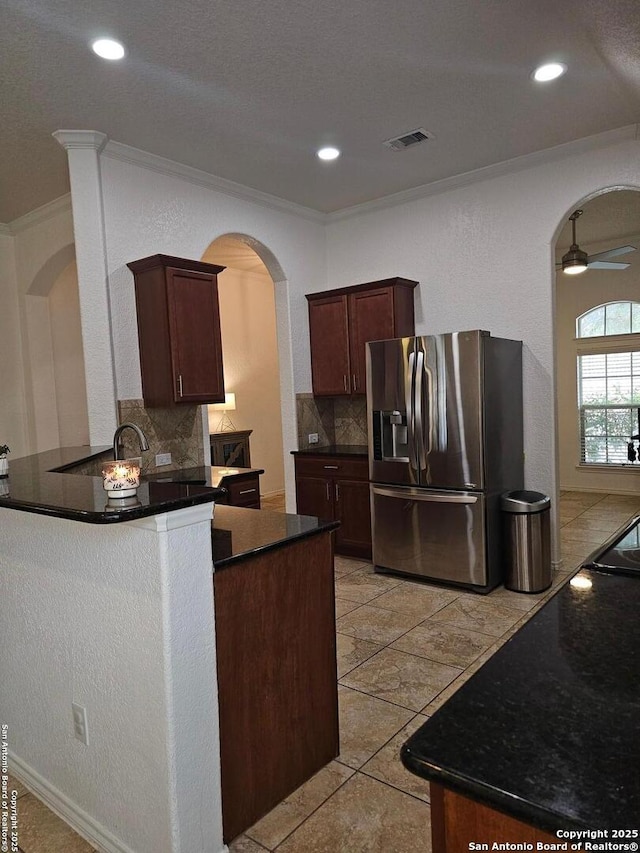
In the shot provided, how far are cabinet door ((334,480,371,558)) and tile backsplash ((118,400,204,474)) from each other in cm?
127

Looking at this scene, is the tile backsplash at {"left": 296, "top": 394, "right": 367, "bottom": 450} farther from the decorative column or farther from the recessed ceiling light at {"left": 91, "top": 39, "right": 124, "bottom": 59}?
the recessed ceiling light at {"left": 91, "top": 39, "right": 124, "bottom": 59}

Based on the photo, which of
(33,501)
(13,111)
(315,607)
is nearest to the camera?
(33,501)

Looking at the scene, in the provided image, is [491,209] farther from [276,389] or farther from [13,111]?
→ [276,389]

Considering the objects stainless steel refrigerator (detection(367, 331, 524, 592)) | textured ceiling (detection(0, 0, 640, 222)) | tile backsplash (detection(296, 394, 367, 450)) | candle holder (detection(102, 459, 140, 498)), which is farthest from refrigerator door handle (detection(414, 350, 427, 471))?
candle holder (detection(102, 459, 140, 498))

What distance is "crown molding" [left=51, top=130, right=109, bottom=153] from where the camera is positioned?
3.58 m

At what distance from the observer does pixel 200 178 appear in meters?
4.34

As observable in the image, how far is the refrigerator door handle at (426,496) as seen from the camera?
3.96 meters

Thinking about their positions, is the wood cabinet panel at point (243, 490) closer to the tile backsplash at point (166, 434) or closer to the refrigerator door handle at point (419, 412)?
the tile backsplash at point (166, 434)

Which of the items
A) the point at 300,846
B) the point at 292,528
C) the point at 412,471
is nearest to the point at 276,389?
the point at 412,471

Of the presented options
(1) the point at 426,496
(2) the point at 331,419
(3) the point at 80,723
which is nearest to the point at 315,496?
(2) the point at 331,419

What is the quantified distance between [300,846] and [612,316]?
7.21m

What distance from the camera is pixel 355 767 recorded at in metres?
2.19

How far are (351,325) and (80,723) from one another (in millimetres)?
3892

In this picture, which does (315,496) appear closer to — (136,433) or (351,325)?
(351,325)
